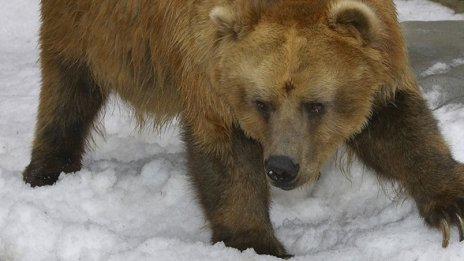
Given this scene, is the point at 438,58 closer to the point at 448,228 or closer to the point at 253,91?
the point at 448,228

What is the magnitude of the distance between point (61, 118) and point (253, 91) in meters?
1.85

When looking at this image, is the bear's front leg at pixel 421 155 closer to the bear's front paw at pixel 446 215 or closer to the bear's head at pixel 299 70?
the bear's front paw at pixel 446 215

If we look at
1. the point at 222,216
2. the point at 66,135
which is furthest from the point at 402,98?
A: the point at 66,135

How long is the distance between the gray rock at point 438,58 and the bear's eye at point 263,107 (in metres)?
2.03

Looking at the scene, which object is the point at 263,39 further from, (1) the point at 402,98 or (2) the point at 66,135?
(2) the point at 66,135

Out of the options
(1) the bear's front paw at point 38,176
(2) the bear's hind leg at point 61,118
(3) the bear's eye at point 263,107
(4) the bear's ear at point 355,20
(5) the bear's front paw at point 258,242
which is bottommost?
(1) the bear's front paw at point 38,176

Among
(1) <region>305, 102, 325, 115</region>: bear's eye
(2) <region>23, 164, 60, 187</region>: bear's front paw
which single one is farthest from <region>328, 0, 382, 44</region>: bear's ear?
(2) <region>23, 164, 60, 187</region>: bear's front paw

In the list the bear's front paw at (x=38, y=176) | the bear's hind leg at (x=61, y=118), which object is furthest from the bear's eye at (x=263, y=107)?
the bear's front paw at (x=38, y=176)

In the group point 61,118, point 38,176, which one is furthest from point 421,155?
point 38,176

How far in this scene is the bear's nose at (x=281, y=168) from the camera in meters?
4.08

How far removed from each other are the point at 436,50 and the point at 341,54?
2755 millimetres

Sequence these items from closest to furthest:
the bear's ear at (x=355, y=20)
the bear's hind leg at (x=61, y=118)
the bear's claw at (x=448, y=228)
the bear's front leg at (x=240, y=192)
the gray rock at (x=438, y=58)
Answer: the bear's ear at (x=355, y=20)
the bear's claw at (x=448, y=228)
the bear's front leg at (x=240, y=192)
the bear's hind leg at (x=61, y=118)
the gray rock at (x=438, y=58)

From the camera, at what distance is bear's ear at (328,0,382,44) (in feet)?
13.2

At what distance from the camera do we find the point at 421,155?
4602 mm
